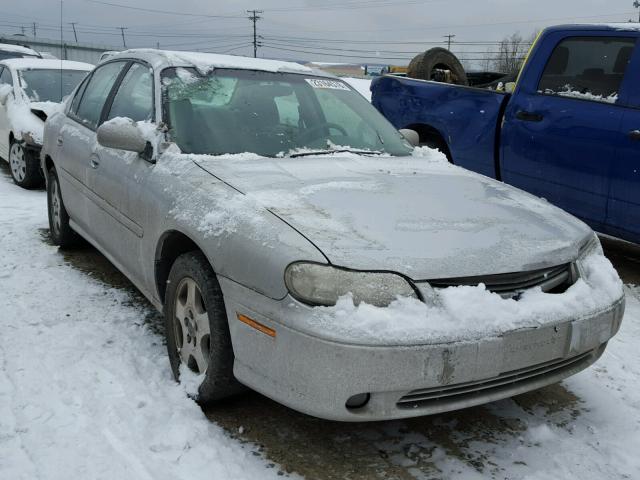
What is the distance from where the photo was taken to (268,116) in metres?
3.60

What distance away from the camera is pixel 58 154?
15.4 ft

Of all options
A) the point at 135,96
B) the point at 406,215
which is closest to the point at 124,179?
the point at 135,96

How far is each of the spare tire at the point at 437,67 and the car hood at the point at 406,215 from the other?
12.1ft

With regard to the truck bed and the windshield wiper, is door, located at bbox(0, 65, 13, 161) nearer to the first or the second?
the truck bed

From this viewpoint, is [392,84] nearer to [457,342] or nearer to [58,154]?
[58,154]

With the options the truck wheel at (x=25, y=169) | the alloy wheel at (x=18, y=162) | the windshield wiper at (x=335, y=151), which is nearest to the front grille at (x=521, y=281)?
the windshield wiper at (x=335, y=151)

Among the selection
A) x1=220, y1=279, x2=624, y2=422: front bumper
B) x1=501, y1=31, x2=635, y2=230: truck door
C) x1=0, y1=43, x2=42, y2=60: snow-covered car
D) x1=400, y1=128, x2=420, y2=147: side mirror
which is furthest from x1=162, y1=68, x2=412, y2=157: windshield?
x1=0, y1=43, x2=42, y2=60: snow-covered car

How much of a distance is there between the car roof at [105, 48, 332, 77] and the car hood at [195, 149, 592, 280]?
0.81 meters

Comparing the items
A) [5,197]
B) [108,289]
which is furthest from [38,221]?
[108,289]

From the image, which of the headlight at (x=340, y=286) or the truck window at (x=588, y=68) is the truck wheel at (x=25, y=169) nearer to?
the truck window at (x=588, y=68)

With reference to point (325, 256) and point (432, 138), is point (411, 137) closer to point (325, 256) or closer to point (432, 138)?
point (432, 138)

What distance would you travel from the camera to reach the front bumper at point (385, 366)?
2148 mm

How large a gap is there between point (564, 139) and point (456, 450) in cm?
310

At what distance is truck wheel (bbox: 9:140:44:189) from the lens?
7.46 metres
